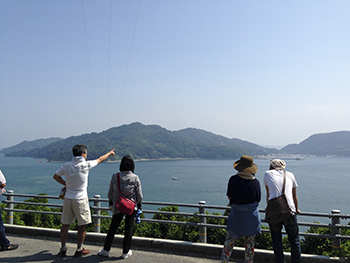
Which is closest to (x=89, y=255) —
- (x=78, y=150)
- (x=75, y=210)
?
(x=75, y=210)

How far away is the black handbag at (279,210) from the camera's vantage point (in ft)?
13.5

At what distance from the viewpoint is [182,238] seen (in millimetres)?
7066

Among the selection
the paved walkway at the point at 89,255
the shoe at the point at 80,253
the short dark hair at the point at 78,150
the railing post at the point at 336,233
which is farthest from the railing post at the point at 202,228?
the short dark hair at the point at 78,150

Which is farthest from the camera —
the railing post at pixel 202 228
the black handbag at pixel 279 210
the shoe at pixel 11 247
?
the railing post at pixel 202 228

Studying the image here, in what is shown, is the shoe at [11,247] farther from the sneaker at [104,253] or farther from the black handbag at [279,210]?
the black handbag at [279,210]

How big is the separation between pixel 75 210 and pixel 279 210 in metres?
3.34

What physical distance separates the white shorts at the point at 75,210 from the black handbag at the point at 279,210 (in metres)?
3.08

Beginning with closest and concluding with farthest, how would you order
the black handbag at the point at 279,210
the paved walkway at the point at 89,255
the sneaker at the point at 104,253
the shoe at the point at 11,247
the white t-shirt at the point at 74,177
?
the black handbag at the point at 279,210 < the white t-shirt at the point at 74,177 < the paved walkway at the point at 89,255 < the sneaker at the point at 104,253 < the shoe at the point at 11,247

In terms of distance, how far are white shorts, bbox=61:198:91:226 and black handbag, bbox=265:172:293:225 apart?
3.08 metres

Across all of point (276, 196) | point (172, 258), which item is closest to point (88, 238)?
point (172, 258)

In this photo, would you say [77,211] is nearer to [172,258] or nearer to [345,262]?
[172,258]

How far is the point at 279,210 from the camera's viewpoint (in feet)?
13.5

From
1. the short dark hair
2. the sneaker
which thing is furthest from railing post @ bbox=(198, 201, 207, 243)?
the short dark hair

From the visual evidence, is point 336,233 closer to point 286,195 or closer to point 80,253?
point 286,195
